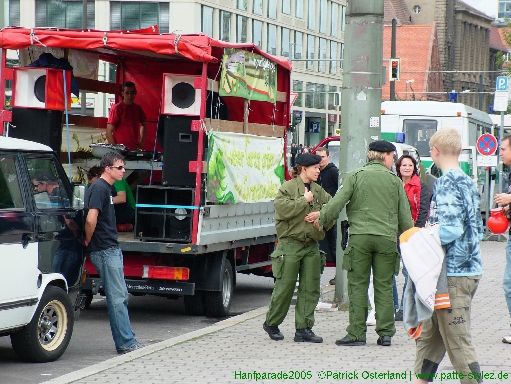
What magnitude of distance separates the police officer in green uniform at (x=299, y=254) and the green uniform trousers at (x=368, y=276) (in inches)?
18.3

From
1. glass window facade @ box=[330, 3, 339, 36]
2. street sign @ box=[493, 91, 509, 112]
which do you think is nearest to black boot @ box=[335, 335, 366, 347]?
street sign @ box=[493, 91, 509, 112]

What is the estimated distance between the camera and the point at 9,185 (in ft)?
31.9

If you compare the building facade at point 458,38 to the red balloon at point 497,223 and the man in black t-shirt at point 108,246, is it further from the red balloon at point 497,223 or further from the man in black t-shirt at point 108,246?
the red balloon at point 497,223

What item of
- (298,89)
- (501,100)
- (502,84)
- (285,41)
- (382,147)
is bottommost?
(382,147)

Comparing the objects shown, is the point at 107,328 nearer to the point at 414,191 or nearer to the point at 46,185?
the point at 46,185

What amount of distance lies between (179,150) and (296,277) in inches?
107

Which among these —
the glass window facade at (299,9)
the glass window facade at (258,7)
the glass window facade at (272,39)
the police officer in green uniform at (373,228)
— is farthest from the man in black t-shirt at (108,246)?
the glass window facade at (299,9)

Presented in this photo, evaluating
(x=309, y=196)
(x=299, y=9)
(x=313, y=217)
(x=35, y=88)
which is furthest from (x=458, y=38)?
(x=313, y=217)

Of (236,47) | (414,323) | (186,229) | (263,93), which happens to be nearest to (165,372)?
(414,323)

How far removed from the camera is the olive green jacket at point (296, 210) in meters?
10.7

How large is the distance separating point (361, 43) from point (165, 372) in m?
5.55

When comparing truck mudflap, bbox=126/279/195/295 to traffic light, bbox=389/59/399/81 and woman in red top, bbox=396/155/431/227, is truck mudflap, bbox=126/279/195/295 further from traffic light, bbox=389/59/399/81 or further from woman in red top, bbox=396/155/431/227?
traffic light, bbox=389/59/399/81

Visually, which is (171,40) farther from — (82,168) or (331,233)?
(331,233)

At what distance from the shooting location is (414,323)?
727 centimetres
